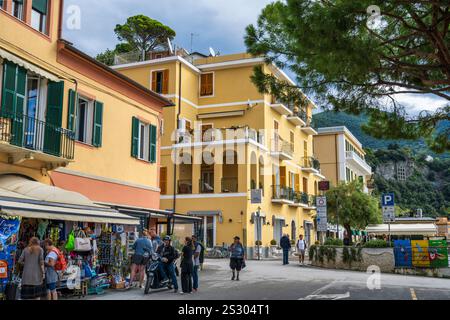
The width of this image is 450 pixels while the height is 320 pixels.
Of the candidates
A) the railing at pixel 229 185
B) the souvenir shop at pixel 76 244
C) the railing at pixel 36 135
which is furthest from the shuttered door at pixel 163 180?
the railing at pixel 36 135

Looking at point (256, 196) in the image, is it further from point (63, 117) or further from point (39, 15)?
point (39, 15)

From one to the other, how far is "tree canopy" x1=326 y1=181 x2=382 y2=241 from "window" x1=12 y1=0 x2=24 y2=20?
27933 millimetres

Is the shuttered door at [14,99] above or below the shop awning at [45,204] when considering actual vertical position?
above

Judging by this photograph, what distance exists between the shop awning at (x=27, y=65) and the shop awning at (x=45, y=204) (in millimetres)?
3080

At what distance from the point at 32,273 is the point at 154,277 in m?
4.51

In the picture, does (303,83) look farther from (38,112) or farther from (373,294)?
(38,112)

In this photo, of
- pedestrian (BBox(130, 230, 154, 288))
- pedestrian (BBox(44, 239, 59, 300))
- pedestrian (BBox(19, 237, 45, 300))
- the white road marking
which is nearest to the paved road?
the white road marking

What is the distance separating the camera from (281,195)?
122ft

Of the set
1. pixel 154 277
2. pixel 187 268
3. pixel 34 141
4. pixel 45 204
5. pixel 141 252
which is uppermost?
pixel 34 141

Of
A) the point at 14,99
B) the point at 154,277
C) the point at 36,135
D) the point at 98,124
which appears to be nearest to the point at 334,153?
the point at 98,124

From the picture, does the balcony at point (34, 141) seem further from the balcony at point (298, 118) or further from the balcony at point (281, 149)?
the balcony at point (298, 118)

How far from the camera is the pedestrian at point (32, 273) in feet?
34.6

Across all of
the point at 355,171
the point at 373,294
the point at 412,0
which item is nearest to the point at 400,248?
the point at 373,294

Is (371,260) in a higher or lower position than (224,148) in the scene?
lower
